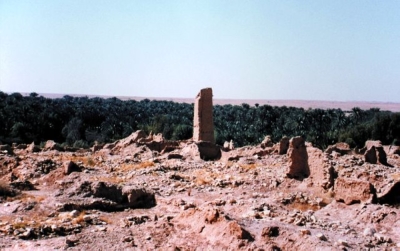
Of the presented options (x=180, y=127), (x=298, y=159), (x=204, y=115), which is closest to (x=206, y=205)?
(x=298, y=159)

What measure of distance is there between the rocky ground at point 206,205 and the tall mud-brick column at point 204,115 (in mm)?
3886

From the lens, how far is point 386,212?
28.4 ft

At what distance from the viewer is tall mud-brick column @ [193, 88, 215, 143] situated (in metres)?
21.0

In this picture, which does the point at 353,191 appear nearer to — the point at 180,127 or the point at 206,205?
the point at 206,205

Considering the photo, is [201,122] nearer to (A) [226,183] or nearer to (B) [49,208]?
(A) [226,183]

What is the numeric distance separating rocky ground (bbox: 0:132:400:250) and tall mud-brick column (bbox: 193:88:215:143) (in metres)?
3.89

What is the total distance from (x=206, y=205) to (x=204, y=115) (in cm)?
1176

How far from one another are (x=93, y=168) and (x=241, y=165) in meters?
5.29

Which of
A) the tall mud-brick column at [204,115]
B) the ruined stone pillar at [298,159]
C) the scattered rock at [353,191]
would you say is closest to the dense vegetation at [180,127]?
the tall mud-brick column at [204,115]

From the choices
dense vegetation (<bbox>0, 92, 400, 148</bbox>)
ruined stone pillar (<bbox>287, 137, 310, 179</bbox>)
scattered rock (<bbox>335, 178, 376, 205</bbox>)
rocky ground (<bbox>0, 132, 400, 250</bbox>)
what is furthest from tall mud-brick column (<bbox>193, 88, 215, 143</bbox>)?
dense vegetation (<bbox>0, 92, 400, 148</bbox>)

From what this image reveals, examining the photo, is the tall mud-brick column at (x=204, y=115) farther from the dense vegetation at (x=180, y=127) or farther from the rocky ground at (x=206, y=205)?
the dense vegetation at (x=180, y=127)

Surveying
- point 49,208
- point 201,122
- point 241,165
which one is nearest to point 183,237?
point 49,208

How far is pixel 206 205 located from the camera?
31.8ft

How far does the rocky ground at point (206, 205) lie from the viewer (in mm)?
7875
